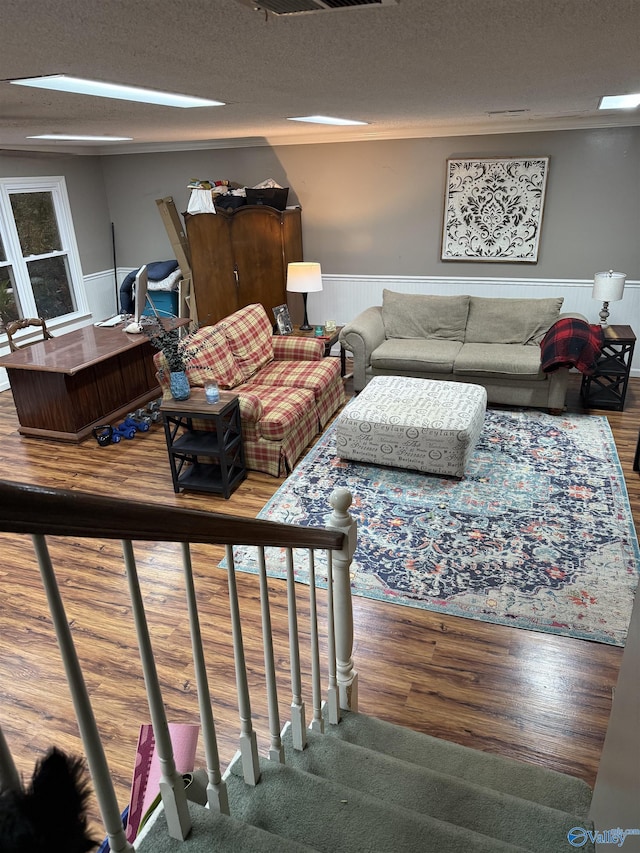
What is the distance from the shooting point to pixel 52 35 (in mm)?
1166

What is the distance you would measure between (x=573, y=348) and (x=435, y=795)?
3.93 metres

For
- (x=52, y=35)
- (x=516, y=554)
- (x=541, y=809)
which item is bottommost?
(x=516, y=554)

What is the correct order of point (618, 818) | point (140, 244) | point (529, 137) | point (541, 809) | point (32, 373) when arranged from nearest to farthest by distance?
point (618, 818) < point (541, 809) < point (32, 373) < point (529, 137) < point (140, 244)

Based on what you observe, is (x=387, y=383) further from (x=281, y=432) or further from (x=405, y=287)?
(x=405, y=287)

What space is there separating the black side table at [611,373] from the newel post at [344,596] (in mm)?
4025

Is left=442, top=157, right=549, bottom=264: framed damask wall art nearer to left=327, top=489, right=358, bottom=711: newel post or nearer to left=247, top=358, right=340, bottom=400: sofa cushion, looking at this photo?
left=247, top=358, right=340, bottom=400: sofa cushion

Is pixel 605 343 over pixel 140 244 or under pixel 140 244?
under

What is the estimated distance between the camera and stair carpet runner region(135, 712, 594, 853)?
47.4 inches

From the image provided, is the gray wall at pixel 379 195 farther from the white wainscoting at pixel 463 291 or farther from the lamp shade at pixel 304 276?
the lamp shade at pixel 304 276

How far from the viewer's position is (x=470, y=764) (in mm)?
1997

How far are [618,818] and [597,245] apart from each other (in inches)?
219

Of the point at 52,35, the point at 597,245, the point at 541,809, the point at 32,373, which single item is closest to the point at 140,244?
the point at 32,373

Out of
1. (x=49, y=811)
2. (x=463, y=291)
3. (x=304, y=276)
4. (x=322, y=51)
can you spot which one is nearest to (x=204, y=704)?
(x=49, y=811)

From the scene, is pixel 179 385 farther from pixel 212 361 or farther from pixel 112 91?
pixel 112 91
